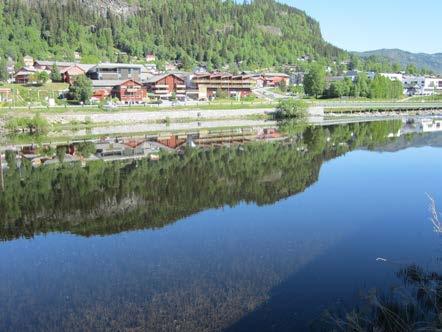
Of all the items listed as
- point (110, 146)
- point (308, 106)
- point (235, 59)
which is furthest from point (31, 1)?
point (110, 146)

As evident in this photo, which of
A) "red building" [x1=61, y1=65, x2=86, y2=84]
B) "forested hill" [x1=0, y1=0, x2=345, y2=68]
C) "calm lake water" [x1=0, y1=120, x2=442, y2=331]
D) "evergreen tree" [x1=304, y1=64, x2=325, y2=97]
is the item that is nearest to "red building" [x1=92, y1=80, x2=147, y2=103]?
"red building" [x1=61, y1=65, x2=86, y2=84]

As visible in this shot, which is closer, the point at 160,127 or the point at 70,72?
the point at 160,127

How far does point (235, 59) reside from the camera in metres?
128

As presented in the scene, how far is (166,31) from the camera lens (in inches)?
5153

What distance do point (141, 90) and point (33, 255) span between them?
50809 millimetres

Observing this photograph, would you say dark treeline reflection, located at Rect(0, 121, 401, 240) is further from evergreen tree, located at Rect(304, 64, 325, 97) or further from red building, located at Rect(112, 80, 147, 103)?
evergreen tree, located at Rect(304, 64, 325, 97)

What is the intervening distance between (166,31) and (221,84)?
6015 cm

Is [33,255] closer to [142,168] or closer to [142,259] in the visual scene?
[142,259]

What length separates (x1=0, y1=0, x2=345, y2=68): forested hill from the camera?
339 feet

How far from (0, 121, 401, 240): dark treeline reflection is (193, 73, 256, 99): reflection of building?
42.5 metres

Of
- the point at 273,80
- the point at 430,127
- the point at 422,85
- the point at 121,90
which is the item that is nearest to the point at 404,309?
the point at 430,127

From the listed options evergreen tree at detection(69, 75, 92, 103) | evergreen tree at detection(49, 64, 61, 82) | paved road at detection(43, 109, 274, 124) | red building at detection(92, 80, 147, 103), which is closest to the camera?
paved road at detection(43, 109, 274, 124)

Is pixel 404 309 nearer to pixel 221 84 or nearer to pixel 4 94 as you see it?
pixel 4 94

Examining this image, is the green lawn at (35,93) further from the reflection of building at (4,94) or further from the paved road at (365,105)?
the paved road at (365,105)
